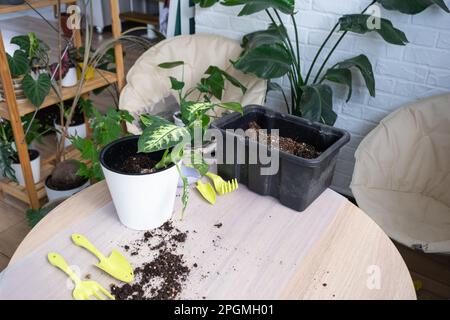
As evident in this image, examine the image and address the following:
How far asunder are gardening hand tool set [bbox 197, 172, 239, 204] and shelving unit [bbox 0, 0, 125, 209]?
0.96 metres

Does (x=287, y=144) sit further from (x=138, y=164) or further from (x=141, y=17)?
(x=141, y=17)

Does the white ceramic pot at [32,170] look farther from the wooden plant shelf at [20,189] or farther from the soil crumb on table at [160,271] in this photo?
the soil crumb on table at [160,271]

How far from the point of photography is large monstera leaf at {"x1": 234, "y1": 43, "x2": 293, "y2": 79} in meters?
1.44

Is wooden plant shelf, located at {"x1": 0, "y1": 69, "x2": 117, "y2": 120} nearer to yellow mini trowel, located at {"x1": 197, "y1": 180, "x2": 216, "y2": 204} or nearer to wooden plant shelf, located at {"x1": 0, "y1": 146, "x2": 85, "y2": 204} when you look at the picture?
wooden plant shelf, located at {"x1": 0, "y1": 146, "x2": 85, "y2": 204}

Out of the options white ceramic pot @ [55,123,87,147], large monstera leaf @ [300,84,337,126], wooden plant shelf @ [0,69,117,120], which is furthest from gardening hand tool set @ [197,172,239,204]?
white ceramic pot @ [55,123,87,147]

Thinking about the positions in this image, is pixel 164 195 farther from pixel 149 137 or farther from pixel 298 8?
pixel 298 8

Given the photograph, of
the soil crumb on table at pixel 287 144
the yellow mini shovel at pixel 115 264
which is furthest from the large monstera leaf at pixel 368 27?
the yellow mini shovel at pixel 115 264

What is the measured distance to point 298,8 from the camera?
5.75 ft

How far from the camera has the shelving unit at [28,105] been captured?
5.02 feet

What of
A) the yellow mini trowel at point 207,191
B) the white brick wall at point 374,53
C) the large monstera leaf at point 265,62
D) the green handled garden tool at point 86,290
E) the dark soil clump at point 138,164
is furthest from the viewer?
the white brick wall at point 374,53

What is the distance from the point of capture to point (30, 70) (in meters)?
1.69

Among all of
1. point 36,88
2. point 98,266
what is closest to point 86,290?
point 98,266

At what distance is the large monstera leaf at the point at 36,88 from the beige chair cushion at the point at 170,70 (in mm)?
303
